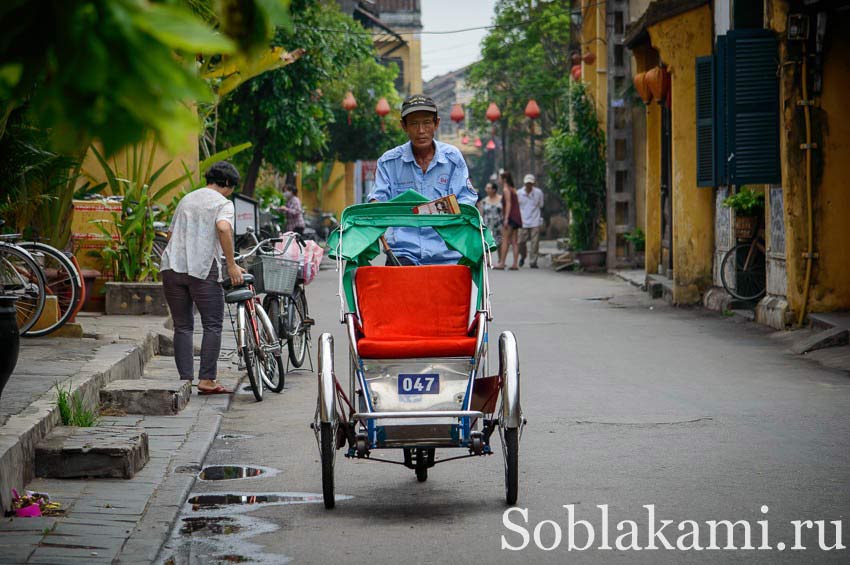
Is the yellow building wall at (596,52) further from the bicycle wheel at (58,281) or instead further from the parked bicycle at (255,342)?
the parked bicycle at (255,342)

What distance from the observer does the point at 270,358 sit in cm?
995

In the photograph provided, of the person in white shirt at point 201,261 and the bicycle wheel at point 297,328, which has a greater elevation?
the person in white shirt at point 201,261

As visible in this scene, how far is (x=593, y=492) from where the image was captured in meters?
6.25

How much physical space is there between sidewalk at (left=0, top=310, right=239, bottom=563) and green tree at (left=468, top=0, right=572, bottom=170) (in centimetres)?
3153

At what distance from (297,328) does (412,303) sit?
5.09 metres

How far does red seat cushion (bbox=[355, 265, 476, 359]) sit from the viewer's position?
6441 mm

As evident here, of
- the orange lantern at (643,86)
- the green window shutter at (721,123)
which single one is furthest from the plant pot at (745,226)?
the orange lantern at (643,86)

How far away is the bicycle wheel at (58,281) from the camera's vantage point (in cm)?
1105

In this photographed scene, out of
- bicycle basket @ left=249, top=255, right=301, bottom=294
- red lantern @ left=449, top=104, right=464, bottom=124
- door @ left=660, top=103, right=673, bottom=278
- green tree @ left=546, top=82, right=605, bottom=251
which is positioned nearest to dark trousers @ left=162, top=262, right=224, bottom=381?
bicycle basket @ left=249, top=255, right=301, bottom=294

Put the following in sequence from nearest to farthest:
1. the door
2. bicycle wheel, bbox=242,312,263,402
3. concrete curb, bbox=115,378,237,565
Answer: concrete curb, bbox=115,378,237,565 → bicycle wheel, bbox=242,312,263,402 → the door

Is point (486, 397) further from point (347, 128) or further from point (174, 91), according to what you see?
point (347, 128)

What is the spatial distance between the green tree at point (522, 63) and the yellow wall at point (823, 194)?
2727 cm

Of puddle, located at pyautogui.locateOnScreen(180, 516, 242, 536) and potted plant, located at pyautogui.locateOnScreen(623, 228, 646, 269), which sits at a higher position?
potted plant, located at pyautogui.locateOnScreen(623, 228, 646, 269)

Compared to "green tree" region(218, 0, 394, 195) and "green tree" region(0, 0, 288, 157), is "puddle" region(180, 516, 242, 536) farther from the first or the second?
"green tree" region(218, 0, 394, 195)
